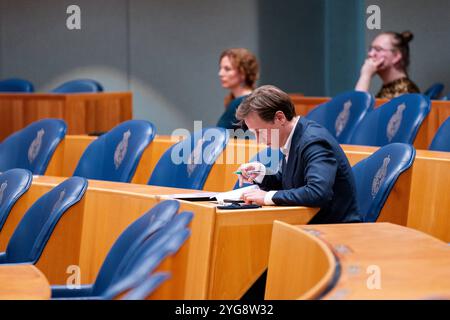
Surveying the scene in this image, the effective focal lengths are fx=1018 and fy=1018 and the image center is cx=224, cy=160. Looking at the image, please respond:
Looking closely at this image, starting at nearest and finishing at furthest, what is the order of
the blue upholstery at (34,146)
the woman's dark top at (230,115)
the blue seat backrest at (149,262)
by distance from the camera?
the blue seat backrest at (149,262) < the blue upholstery at (34,146) < the woman's dark top at (230,115)

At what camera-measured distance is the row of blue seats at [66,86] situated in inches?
339

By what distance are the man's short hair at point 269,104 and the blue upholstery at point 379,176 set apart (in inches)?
15.0

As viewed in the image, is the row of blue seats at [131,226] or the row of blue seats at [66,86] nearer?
the row of blue seats at [131,226]

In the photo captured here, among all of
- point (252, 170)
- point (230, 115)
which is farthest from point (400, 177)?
point (230, 115)

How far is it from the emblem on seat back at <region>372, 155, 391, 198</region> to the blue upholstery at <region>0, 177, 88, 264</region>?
105 cm

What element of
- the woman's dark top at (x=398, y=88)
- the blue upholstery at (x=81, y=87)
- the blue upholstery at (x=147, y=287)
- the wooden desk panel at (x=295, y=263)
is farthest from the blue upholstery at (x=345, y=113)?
the blue upholstery at (x=147, y=287)

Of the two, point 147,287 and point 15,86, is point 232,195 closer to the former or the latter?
point 147,287

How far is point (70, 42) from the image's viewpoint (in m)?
9.92

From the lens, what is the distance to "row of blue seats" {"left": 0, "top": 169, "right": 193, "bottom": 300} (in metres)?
2.35

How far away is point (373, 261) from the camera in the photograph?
8.32 feet

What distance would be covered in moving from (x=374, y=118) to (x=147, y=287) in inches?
126

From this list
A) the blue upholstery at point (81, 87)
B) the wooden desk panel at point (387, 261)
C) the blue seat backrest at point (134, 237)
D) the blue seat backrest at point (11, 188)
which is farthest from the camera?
the blue upholstery at point (81, 87)

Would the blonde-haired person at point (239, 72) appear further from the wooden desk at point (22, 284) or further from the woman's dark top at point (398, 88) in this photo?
the wooden desk at point (22, 284)
